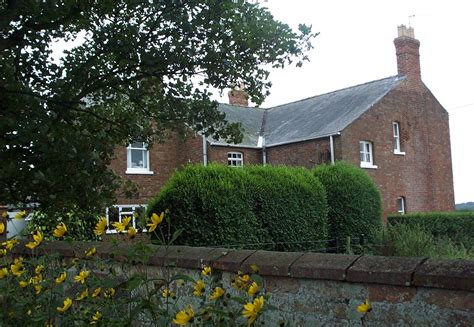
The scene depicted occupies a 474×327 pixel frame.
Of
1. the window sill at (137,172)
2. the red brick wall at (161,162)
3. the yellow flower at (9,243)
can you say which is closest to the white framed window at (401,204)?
the red brick wall at (161,162)

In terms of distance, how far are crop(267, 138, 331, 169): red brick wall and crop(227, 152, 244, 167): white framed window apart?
4.47ft

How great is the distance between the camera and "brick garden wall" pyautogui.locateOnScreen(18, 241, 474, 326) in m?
2.67

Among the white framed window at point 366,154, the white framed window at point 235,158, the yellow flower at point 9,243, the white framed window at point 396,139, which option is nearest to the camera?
the yellow flower at point 9,243

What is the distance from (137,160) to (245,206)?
11502mm

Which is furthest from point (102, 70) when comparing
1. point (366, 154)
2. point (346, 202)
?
point (366, 154)

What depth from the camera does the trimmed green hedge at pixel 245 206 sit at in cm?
1070

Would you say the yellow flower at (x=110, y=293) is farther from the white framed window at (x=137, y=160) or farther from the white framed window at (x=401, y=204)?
the white framed window at (x=401, y=204)

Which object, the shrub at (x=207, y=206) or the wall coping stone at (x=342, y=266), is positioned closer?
the wall coping stone at (x=342, y=266)

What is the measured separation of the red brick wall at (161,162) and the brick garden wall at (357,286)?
18099 millimetres

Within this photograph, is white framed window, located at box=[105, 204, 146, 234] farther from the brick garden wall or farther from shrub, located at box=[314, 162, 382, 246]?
shrub, located at box=[314, 162, 382, 246]

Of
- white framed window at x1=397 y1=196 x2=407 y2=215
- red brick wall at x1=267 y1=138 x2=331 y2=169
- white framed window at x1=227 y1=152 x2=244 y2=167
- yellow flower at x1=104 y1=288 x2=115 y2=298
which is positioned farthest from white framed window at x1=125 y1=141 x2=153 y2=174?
yellow flower at x1=104 y1=288 x2=115 y2=298

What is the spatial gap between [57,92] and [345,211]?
37.0ft

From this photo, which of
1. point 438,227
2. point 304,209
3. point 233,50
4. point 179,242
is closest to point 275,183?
point 304,209

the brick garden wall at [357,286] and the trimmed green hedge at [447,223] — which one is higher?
the brick garden wall at [357,286]
